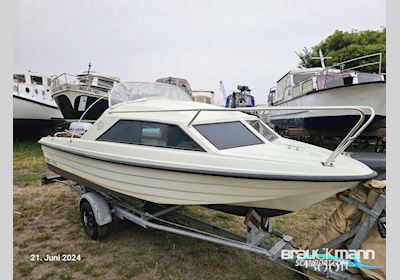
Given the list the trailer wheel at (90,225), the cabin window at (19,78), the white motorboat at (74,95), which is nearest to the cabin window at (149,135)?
the trailer wheel at (90,225)

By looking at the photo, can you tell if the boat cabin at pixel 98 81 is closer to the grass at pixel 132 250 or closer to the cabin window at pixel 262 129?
the grass at pixel 132 250

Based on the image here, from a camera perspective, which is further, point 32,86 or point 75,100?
point 32,86

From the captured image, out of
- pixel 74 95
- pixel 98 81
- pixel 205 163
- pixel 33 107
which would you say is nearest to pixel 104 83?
pixel 98 81

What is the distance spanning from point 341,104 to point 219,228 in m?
4.50

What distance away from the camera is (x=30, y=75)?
10.2m

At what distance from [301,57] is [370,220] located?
1628 centimetres

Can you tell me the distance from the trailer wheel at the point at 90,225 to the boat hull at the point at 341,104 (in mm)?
5260

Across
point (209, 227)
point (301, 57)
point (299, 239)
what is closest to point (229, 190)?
point (209, 227)

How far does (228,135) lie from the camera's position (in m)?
2.27

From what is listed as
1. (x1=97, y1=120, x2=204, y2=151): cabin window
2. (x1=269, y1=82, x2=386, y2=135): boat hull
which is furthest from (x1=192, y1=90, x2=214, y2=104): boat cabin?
(x1=97, y1=120, x2=204, y2=151): cabin window

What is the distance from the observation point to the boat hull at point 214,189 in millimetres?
1823

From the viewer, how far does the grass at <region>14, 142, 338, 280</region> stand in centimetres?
237

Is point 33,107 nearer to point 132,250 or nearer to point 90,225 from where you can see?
point 90,225

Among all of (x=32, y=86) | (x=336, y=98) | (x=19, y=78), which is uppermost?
(x=19, y=78)
